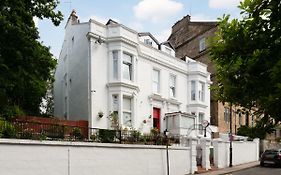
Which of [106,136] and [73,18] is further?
[73,18]

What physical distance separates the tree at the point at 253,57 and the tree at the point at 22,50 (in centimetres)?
1371

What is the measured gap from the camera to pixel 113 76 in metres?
27.3

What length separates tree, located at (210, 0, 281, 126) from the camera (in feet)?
16.4

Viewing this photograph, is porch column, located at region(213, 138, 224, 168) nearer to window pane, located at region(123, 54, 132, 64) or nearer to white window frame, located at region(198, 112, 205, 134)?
white window frame, located at region(198, 112, 205, 134)

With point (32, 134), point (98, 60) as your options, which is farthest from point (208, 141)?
point (32, 134)

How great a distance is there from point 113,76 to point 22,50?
923cm

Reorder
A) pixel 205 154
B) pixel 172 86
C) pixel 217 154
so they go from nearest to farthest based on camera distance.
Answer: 1. pixel 205 154
2. pixel 217 154
3. pixel 172 86

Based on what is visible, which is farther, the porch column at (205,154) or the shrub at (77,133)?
the porch column at (205,154)

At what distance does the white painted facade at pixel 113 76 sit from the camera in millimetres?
26375

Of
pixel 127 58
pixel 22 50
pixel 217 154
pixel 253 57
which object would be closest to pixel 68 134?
pixel 22 50

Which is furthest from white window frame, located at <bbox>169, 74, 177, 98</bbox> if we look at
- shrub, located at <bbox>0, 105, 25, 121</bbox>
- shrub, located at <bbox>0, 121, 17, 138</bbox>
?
shrub, located at <bbox>0, 121, 17, 138</bbox>

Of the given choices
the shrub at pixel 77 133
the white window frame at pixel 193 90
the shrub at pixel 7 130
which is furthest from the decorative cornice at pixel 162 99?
the shrub at pixel 7 130

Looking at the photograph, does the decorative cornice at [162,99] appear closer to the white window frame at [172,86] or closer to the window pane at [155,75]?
the white window frame at [172,86]

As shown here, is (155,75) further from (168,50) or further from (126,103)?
(126,103)
